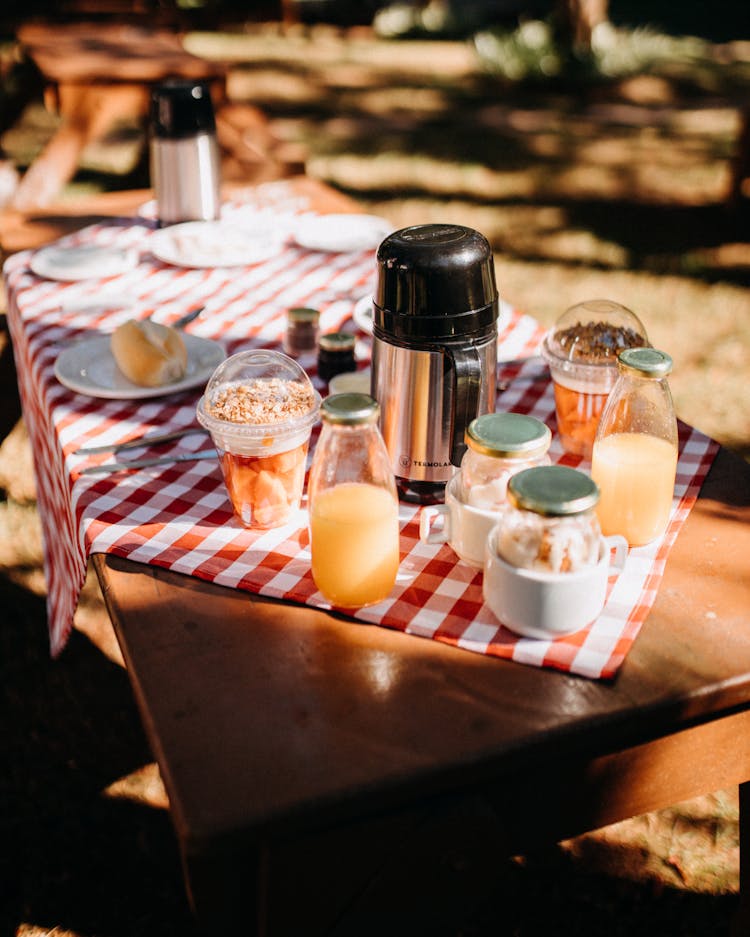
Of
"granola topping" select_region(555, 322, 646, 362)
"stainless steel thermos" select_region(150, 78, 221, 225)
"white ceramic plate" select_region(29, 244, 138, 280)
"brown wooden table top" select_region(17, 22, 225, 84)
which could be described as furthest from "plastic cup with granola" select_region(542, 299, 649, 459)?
"brown wooden table top" select_region(17, 22, 225, 84)

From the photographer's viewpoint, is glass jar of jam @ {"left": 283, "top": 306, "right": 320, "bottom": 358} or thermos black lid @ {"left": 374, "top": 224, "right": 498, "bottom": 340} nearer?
thermos black lid @ {"left": 374, "top": 224, "right": 498, "bottom": 340}

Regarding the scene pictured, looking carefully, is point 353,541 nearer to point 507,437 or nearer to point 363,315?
point 507,437

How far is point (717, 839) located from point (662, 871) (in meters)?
0.15

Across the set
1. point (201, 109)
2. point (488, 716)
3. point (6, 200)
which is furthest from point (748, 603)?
point (6, 200)

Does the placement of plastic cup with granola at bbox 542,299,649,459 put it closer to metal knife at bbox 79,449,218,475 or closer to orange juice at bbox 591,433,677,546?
orange juice at bbox 591,433,677,546

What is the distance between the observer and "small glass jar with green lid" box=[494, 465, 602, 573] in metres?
0.91

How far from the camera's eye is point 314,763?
0.88 meters

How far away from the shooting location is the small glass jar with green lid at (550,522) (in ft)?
2.98

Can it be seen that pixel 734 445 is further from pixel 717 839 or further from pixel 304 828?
pixel 304 828

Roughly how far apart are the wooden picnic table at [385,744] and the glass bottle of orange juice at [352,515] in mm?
52

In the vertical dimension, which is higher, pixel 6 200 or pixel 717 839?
pixel 6 200

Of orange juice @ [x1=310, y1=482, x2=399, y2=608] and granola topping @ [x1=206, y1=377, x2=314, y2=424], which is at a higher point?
granola topping @ [x1=206, y1=377, x2=314, y2=424]

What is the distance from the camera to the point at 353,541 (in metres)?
1.03

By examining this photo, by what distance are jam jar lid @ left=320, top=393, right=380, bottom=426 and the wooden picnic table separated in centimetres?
25
